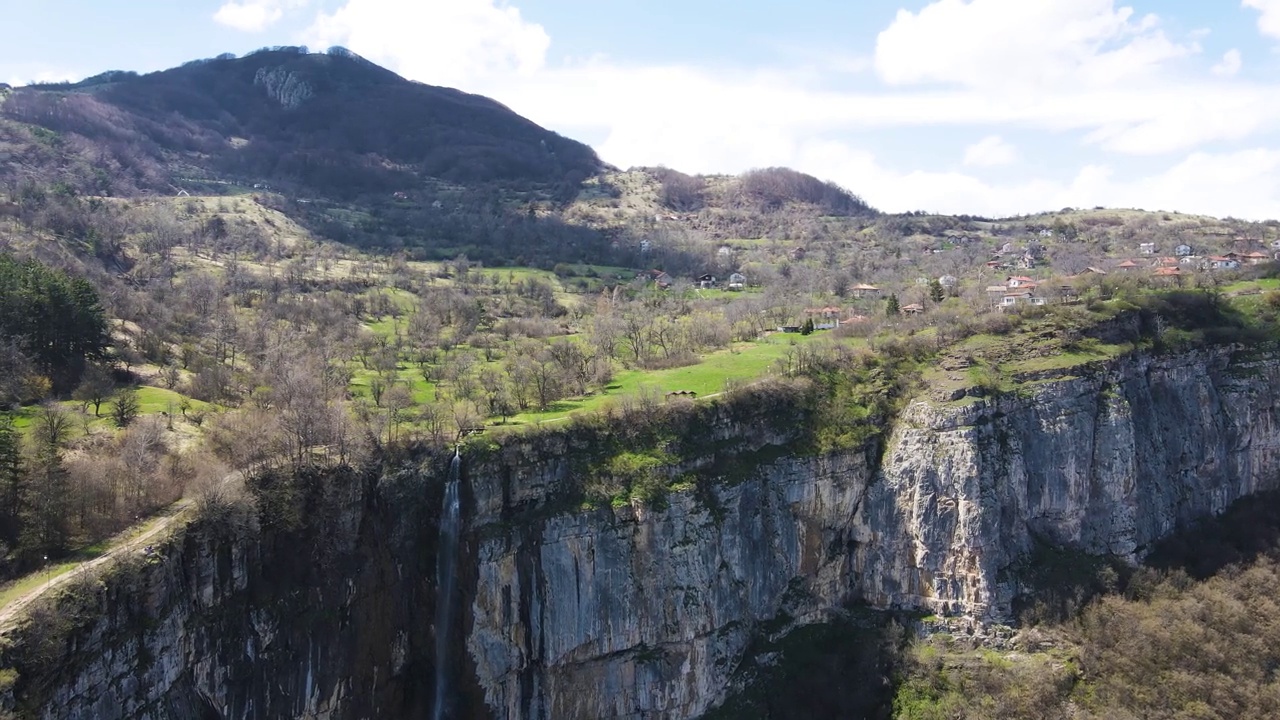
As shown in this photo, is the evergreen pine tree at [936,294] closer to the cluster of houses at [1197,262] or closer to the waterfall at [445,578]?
the cluster of houses at [1197,262]

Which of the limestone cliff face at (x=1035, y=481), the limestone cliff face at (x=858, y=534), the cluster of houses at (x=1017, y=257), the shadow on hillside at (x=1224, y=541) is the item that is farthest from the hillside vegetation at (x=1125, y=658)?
the cluster of houses at (x=1017, y=257)

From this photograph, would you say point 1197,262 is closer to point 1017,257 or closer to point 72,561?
point 1017,257

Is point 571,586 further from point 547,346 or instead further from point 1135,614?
point 1135,614

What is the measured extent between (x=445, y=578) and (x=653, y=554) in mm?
11425

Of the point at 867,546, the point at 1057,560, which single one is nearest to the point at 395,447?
the point at 867,546

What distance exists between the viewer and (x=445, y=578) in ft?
136

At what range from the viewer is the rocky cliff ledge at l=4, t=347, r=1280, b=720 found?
1298 inches

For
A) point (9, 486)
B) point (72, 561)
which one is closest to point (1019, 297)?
point (72, 561)

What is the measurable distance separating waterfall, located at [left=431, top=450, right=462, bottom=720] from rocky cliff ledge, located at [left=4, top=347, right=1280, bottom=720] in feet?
1.98

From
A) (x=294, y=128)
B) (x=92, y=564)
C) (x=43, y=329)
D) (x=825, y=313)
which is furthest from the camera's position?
(x=294, y=128)

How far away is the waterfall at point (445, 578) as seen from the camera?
41.2 m

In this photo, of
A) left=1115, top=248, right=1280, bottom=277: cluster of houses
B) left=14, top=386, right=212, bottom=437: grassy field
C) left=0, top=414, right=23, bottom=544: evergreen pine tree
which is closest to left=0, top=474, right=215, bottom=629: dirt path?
left=0, top=414, right=23, bottom=544: evergreen pine tree

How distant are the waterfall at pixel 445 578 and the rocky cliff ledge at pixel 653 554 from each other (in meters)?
0.60

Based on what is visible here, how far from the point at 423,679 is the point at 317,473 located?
12337 mm
